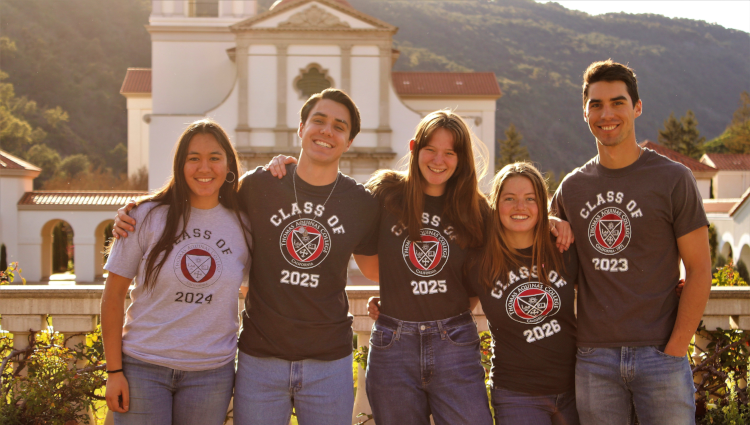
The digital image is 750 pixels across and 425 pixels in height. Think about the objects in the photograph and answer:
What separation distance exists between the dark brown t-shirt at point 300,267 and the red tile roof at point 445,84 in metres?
28.8

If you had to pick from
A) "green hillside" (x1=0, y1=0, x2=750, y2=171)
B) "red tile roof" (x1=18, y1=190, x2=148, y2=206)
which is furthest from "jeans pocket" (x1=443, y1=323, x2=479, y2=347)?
"green hillside" (x1=0, y1=0, x2=750, y2=171)

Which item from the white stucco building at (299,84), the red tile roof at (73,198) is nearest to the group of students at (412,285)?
the red tile roof at (73,198)

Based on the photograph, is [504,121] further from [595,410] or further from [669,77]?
[595,410]

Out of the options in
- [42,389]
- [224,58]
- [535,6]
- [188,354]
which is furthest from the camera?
[535,6]

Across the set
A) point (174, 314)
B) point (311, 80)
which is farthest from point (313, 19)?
point (174, 314)

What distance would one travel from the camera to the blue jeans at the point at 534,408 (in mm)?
2934

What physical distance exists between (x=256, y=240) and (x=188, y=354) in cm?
60

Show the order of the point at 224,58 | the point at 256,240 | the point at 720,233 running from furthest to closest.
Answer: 1. the point at 224,58
2. the point at 720,233
3. the point at 256,240

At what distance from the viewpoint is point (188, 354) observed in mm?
2766

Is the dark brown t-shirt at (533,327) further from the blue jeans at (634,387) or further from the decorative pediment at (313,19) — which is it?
the decorative pediment at (313,19)

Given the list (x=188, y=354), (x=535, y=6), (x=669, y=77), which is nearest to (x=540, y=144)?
(x=669, y=77)

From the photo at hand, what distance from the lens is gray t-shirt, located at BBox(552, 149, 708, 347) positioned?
2855mm

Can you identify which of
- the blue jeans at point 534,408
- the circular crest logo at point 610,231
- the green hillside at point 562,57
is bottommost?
the blue jeans at point 534,408

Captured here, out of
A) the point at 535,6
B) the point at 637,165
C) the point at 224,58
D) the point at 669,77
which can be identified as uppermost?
the point at 535,6
